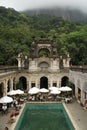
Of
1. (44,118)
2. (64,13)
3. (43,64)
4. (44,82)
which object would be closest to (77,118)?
(44,118)

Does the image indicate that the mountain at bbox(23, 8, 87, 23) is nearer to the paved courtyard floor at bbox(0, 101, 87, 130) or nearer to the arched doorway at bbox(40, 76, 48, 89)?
the arched doorway at bbox(40, 76, 48, 89)

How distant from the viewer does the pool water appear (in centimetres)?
1984

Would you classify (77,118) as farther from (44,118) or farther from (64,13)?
(64,13)

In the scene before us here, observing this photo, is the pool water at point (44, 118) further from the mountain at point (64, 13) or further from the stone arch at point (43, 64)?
the mountain at point (64, 13)

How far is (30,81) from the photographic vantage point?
140 ft

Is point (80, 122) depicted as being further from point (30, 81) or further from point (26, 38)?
point (26, 38)

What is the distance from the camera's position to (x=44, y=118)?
23.6 meters

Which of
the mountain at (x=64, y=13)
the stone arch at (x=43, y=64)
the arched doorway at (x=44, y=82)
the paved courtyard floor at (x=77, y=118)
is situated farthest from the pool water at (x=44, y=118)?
the mountain at (x=64, y=13)

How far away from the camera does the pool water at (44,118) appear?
19844 millimetres

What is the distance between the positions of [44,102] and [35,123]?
10.3 metres

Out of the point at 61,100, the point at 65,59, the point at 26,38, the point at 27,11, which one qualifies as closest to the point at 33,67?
the point at 65,59

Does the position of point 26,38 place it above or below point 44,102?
above

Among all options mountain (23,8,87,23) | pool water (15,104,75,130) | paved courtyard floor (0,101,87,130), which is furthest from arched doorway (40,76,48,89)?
mountain (23,8,87,23)

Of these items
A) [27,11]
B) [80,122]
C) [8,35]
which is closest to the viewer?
[80,122]
